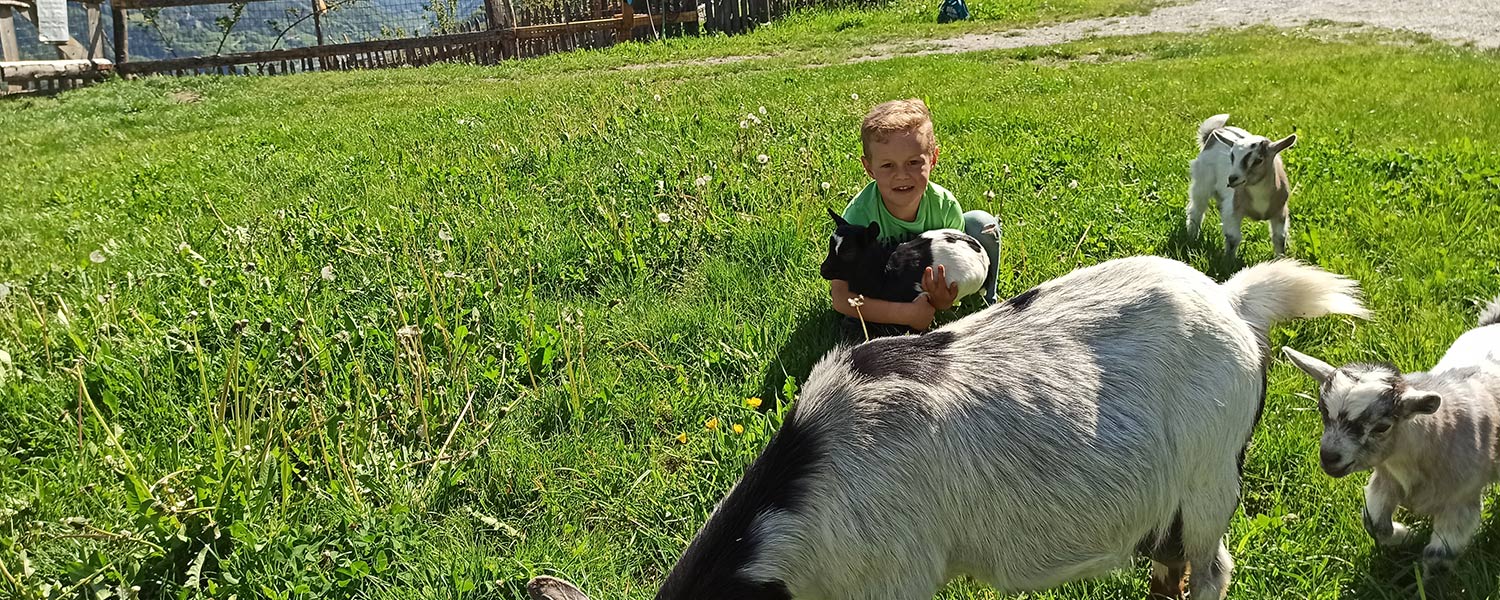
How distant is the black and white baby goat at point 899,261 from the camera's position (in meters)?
3.55

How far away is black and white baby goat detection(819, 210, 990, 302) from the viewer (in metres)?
3.55

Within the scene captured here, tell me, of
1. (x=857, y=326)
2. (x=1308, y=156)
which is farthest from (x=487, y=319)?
(x=1308, y=156)

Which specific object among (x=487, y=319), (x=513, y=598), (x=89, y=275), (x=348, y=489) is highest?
(x=89, y=275)

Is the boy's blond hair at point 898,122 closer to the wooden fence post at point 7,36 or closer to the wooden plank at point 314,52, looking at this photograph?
the wooden plank at point 314,52

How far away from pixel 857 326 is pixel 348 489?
2190 millimetres

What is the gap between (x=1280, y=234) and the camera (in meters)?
4.76

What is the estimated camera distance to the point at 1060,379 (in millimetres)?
2119

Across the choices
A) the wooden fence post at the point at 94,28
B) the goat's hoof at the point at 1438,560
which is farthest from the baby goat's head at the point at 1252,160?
the wooden fence post at the point at 94,28

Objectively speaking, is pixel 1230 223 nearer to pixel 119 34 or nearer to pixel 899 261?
pixel 899 261

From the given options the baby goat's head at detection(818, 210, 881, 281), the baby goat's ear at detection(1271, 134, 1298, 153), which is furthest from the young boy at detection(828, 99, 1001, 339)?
the baby goat's ear at detection(1271, 134, 1298, 153)

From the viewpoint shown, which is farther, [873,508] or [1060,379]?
[1060,379]

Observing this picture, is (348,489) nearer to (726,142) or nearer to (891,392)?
(891,392)

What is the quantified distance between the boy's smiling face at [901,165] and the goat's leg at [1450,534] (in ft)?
7.26

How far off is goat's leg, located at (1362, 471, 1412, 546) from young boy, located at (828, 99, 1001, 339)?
1564 mm
